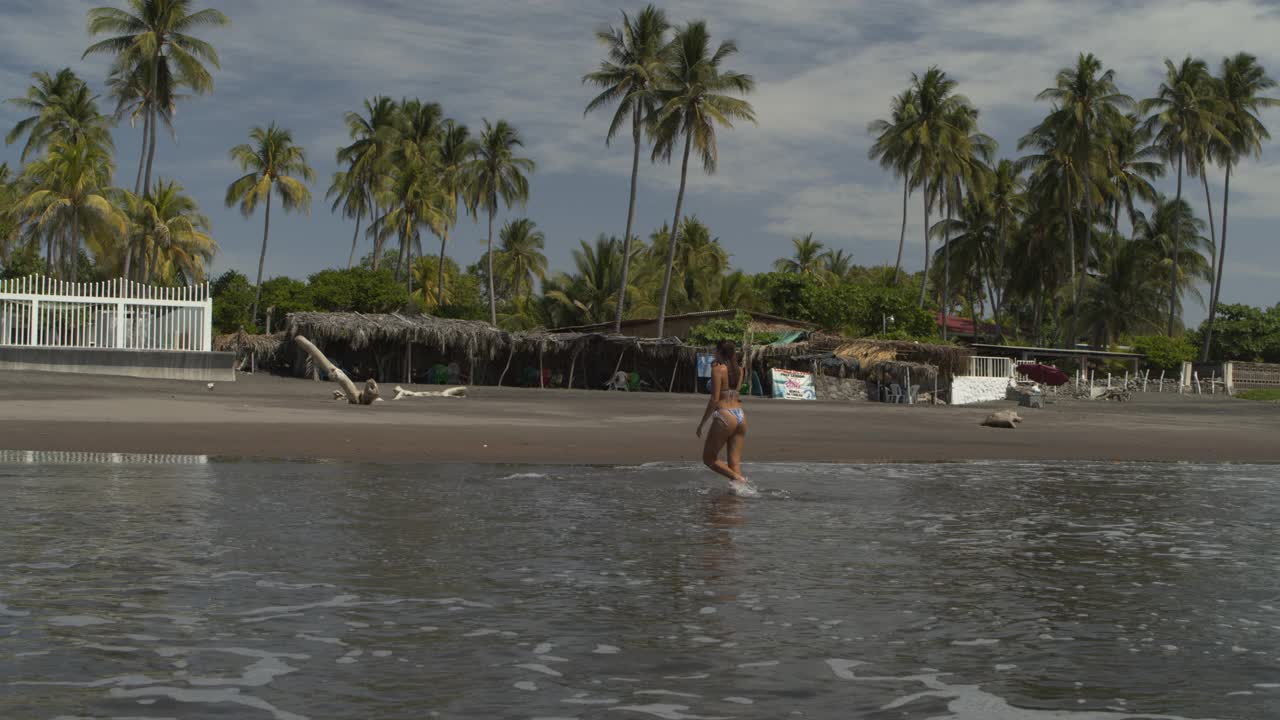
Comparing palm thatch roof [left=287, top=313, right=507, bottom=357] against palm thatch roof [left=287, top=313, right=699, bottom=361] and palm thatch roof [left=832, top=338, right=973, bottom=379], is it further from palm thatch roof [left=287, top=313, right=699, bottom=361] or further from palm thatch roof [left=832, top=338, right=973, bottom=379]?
palm thatch roof [left=832, top=338, right=973, bottom=379]

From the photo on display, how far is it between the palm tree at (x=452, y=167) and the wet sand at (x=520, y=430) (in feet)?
107

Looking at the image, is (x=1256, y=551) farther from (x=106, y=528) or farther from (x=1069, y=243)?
(x=1069, y=243)

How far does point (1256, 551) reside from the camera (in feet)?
25.9

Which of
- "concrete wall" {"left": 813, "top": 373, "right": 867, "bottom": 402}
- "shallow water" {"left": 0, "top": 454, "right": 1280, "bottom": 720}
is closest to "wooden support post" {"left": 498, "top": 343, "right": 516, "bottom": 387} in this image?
"concrete wall" {"left": 813, "top": 373, "right": 867, "bottom": 402}

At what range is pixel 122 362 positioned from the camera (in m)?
27.2

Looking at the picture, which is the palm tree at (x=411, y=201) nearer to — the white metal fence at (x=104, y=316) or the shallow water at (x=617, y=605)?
the white metal fence at (x=104, y=316)

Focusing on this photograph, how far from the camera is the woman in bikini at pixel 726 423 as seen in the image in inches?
443

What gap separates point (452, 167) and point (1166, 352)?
3762 centimetres

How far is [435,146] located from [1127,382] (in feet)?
119

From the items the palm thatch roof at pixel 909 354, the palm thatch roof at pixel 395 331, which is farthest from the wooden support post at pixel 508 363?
the palm thatch roof at pixel 909 354

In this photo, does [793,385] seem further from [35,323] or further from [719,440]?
[719,440]

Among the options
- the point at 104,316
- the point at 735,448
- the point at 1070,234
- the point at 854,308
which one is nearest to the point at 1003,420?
the point at 735,448

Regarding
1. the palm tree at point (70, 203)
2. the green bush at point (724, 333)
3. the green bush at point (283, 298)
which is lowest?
the green bush at point (724, 333)

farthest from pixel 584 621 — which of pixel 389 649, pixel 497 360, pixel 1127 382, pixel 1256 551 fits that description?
pixel 1127 382
